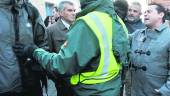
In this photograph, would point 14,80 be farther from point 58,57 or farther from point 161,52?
point 161,52

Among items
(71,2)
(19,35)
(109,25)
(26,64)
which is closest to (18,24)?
(19,35)

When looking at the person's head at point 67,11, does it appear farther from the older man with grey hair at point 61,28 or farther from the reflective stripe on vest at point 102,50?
the reflective stripe on vest at point 102,50

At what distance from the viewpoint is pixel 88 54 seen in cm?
315

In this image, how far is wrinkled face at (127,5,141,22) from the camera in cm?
602

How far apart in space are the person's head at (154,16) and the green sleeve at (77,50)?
1.35m

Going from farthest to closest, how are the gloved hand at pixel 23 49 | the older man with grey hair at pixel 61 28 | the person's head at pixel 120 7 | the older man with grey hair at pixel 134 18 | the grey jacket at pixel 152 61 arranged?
the older man with grey hair at pixel 134 18 → the person's head at pixel 120 7 → the older man with grey hair at pixel 61 28 → the grey jacket at pixel 152 61 → the gloved hand at pixel 23 49

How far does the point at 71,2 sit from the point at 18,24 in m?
1.91

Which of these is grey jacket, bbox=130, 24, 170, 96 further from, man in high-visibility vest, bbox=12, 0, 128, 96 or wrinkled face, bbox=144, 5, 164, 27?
man in high-visibility vest, bbox=12, 0, 128, 96

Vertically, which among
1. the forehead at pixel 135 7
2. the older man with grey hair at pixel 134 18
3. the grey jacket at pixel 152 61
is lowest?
the grey jacket at pixel 152 61

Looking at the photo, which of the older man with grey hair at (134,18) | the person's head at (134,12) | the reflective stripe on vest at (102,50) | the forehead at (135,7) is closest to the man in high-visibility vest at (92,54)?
the reflective stripe on vest at (102,50)

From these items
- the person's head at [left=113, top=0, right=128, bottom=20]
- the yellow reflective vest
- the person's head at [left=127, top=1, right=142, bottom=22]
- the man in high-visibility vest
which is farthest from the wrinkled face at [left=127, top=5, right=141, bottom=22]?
the yellow reflective vest

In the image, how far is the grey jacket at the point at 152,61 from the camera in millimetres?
4090

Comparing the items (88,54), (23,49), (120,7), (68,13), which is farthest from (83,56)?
(120,7)

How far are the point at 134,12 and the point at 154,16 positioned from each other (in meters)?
1.80
